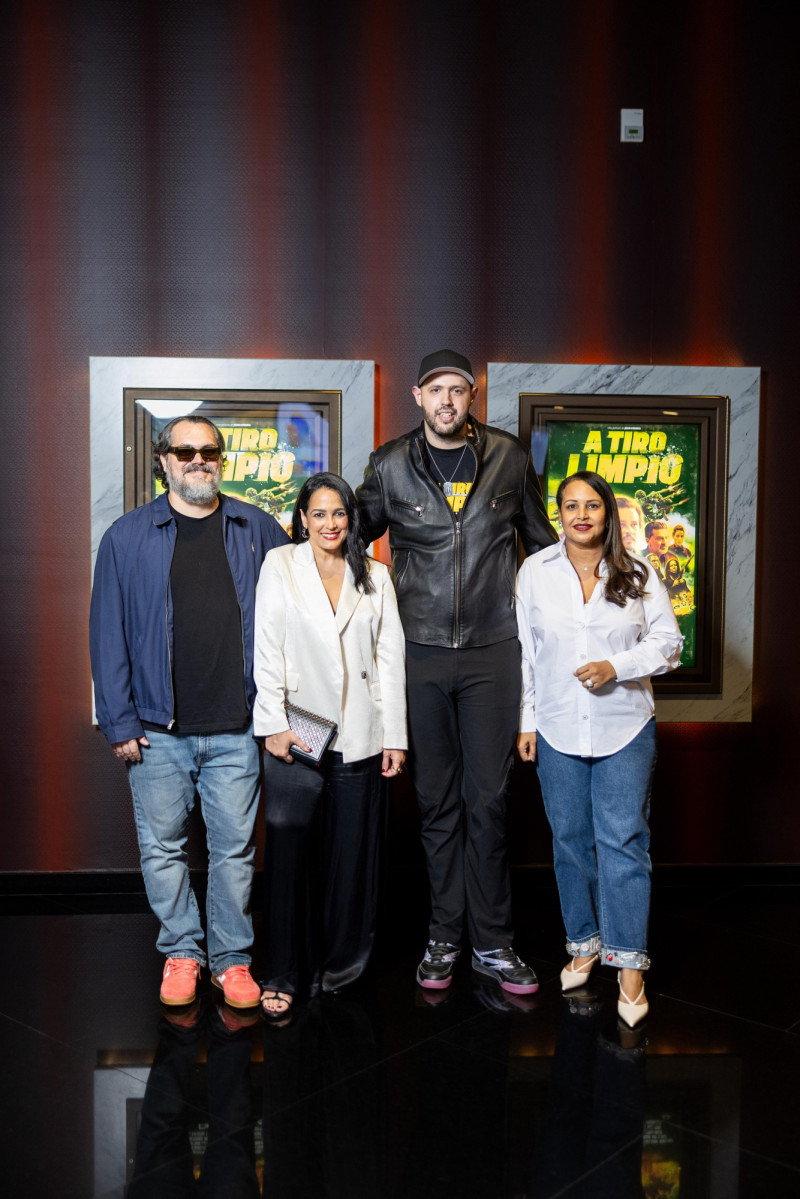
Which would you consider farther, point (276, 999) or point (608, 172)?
point (608, 172)

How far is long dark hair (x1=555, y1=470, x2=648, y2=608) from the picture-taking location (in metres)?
3.11

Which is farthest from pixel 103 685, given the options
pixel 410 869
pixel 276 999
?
pixel 410 869

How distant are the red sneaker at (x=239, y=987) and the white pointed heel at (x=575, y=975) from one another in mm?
1020

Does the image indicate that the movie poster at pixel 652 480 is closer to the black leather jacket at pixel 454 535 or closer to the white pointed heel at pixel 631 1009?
the black leather jacket at pixel 454 535

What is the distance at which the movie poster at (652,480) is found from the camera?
4340 millimetres

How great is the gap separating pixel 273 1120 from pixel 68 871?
211cm

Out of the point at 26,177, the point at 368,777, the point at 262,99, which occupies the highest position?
the point at 262,99

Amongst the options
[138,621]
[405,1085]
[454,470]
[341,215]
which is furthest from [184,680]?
[341,215]

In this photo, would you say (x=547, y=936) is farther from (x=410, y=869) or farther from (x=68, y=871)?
(x=68, y=871)

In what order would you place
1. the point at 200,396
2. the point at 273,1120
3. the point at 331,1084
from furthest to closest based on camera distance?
1. the point at 200,396
2. the point at 331,1084
3. the point at 273,1120


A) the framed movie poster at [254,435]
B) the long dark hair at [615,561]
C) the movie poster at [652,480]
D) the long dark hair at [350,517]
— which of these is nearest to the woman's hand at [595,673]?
the long dark hair at [615,561]

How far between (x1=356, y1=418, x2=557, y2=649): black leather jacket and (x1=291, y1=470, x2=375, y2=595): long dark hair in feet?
0.55

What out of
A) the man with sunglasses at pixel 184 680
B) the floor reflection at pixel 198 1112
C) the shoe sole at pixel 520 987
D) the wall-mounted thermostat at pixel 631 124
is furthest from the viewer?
the wall-mounted thermostat at pixel 631 124

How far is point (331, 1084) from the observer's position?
2.73 metres
